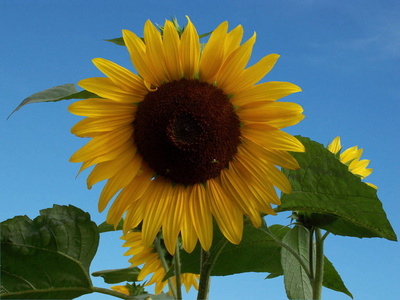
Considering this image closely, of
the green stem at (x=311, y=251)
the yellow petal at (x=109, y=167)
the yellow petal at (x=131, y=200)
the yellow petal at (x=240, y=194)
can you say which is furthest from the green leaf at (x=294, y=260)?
the yellow petal at (x=109, y=167)

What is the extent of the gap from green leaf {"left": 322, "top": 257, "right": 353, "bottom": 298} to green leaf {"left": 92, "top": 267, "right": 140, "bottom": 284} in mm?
1142

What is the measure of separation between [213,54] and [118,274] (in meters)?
1.52

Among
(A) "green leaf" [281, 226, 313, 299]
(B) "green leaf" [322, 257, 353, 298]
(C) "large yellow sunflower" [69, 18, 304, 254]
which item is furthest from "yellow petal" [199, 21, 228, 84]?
(B) "green leaf" [322, 257, 353, 298]

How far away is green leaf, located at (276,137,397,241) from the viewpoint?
185 centimetres

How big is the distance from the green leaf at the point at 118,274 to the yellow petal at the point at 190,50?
51.8 inches

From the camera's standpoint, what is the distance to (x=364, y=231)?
204 centimetres

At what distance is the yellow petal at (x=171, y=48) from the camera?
1.84m


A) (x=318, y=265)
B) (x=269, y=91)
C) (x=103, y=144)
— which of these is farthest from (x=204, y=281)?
(x=269, y=91)

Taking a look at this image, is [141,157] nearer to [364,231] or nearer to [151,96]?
[151,96]

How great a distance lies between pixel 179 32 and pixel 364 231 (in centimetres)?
116

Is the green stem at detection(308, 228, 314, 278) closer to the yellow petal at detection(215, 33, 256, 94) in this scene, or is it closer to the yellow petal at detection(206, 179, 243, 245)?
the yellow petal at detection(206, 179, 243, 245)

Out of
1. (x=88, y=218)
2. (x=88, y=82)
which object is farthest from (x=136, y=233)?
(x=88, y=82)

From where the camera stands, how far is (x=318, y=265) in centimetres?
219

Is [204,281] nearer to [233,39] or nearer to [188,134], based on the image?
[188,134]
